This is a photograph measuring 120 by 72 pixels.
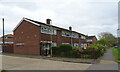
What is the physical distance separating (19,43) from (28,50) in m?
2.99

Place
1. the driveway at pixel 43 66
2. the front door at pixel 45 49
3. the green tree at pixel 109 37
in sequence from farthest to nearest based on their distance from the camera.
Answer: the green tree at pixel 109 37 → the front door at pixel 45 49 → the driveway at pixel 43 66

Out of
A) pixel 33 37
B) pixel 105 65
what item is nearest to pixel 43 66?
pixel 105 65

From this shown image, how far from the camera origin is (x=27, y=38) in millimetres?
23062

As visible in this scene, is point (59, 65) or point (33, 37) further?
point (33, 37)

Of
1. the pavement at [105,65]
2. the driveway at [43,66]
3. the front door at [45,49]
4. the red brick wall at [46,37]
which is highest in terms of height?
the red brick wall at [46,37]

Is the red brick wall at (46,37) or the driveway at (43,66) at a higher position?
the red brick wall at (46,37)

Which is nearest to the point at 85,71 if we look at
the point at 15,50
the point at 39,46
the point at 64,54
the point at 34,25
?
the point at 64,54

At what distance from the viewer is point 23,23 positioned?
24031 mm

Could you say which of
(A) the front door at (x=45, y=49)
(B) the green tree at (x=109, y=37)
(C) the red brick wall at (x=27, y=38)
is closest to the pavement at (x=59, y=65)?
(A) the front door at (x=45, y=49)

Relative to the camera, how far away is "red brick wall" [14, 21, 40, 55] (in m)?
21.7

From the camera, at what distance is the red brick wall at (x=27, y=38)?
21.7 meters

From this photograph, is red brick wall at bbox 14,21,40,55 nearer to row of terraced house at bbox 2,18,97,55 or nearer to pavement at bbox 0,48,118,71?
row of terraced house at bbox 2,18,97,55

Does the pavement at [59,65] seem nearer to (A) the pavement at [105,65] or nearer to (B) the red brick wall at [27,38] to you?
(A) the pavement at [105,65]

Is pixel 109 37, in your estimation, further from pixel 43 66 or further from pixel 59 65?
pixel 43 66
